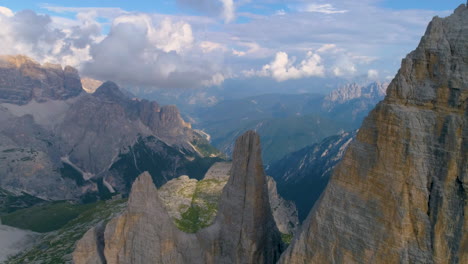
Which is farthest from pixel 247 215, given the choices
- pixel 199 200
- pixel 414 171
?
pixel 199 200

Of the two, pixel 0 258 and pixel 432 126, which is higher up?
pixel 432 126

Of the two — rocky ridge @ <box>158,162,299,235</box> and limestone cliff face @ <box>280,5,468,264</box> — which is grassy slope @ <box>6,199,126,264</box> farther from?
limestone cliff face @ <box>280,5,468,264</box>

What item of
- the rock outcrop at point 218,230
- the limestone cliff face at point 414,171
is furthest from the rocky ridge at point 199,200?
the limestone cliff face at point 414,171

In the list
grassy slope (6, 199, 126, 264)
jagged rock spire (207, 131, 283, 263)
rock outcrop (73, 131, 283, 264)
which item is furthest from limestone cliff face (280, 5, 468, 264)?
grassy slope (6, 199, 126, 264)

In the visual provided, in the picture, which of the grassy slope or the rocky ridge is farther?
the rocky ridge

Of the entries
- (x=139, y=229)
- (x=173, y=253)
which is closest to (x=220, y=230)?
(x=173, y=253)

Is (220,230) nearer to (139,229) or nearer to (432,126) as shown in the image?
(139,229)
